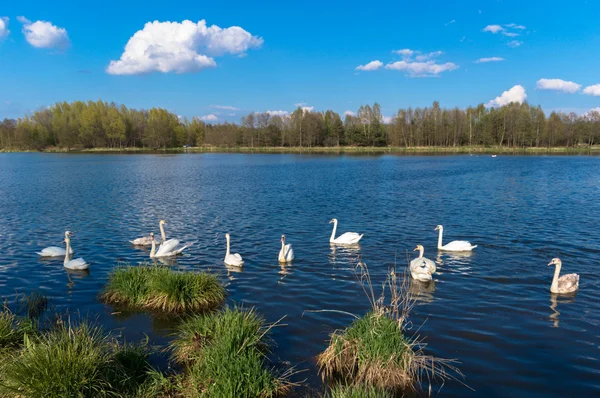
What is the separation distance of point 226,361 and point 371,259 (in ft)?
29.3

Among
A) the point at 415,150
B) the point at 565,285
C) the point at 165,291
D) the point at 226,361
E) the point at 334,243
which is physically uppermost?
the point at 415,150

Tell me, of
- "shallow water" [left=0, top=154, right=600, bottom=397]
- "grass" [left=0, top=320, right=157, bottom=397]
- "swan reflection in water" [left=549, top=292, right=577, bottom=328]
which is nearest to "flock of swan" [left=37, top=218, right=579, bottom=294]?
"swan reflection in water" [left=549, top=292, right=577, bottom=328]

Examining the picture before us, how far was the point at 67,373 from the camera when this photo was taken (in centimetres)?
539

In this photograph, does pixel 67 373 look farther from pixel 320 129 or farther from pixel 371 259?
pixel 320 129

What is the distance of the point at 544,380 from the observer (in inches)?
275

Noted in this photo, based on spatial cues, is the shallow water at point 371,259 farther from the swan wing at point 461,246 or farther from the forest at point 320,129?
the forest at point 320,129

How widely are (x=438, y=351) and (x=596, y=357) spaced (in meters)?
2.78

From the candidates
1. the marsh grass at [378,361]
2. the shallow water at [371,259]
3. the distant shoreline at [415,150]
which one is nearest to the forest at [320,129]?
the distant shoreline at [415,150]

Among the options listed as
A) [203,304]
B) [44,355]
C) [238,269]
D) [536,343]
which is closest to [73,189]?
[238,269]

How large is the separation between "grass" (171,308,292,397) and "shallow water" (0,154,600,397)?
3.03 feet

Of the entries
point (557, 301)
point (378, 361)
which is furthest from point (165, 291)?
point (557, 301)

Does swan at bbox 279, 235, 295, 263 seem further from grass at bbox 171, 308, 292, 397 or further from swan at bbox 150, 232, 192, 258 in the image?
grass at bbox 171, 308, 292, 397

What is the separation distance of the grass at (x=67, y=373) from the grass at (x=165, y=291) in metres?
3.29

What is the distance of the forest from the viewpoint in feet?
347
